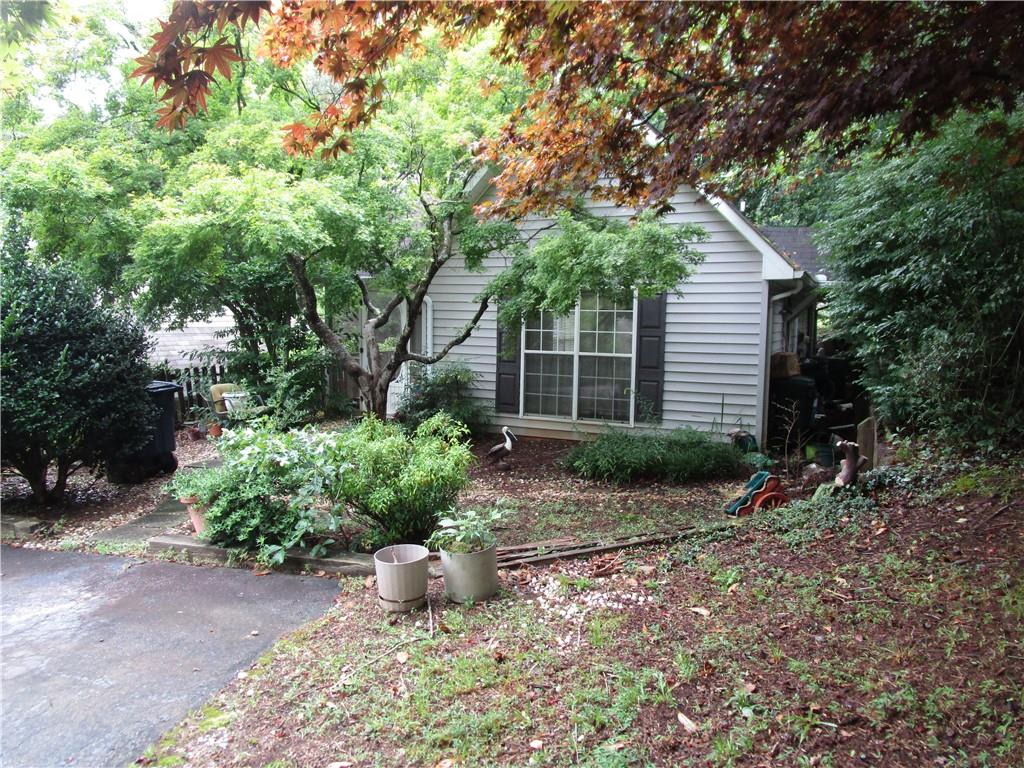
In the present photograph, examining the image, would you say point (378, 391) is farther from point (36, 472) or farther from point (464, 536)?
point (464, 536)

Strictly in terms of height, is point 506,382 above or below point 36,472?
above

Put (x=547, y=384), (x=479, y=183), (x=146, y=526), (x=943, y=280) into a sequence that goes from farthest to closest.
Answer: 1. (x=547, y=384)
2. (x=479, y=183)
3. (x=943, y=280)
4. (x=146, y=526)

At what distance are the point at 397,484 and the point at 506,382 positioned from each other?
563 cm

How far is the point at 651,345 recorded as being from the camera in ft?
30.8

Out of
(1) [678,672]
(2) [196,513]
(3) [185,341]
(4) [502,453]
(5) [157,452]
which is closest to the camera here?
(1) [678,672]

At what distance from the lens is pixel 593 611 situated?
3.86 metres

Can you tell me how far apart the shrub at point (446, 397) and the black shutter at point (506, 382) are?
291mm

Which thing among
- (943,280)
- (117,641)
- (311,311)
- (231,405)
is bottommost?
(117,641)

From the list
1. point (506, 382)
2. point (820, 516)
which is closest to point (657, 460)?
point (820, 516)

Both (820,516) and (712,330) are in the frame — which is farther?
(712,330)

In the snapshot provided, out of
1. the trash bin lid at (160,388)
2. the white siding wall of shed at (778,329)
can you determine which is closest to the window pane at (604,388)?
the white siding wall of shed at (778,329)

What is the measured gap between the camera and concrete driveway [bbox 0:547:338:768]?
2.89 meters

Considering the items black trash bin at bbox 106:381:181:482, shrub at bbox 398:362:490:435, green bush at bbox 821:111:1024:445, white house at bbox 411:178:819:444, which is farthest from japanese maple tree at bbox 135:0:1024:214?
shrub at bbox 398:362:490:435

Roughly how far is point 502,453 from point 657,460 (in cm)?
210
